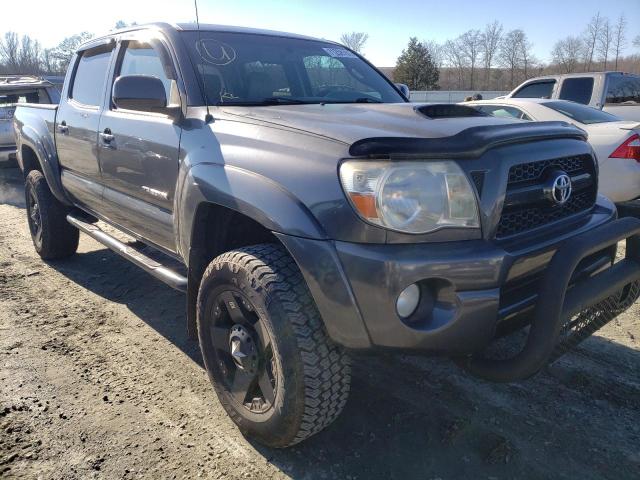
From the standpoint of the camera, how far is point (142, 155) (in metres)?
3.01

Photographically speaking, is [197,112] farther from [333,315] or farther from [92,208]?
[92,208]

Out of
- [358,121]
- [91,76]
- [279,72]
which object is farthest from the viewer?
[91,76]

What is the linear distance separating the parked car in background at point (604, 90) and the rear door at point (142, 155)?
7572mm

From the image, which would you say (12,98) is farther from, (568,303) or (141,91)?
(568,303)

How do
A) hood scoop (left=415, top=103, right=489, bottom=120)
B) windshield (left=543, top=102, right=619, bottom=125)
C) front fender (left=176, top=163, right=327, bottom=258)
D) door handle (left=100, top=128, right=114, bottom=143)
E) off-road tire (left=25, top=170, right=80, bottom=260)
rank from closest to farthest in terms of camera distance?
1. front fender (left=176, top=163, right=327, bottom=258)
2. hood scoop (left=415, top=103, right=489, bottom=120)
3. door handle (left=100, top=128, right=114, bottom=143)
4. off-road tire (left=25, top=170, right=80, bottom=260)
5. windshield (left=543, top=102, right=619, bottom=125)

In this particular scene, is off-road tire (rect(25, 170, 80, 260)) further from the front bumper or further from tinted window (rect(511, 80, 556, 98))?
tinted window (rect(511, 80, 556, 98))

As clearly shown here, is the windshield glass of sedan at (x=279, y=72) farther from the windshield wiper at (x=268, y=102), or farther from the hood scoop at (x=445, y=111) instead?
the hood scoop at (x=445, y=111)

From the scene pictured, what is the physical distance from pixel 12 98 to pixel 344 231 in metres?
9.81

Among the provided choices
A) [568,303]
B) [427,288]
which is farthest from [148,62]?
[568,303]

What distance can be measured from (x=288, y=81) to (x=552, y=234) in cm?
183

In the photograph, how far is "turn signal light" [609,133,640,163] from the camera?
5.48 m

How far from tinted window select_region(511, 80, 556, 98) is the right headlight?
8.33 m

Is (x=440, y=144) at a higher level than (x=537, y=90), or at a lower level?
lower

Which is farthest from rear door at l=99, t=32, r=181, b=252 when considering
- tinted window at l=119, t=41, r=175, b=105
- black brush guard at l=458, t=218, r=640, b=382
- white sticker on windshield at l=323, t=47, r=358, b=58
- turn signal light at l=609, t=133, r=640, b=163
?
turn signal light at l=609, t=133, r=640, b=163
